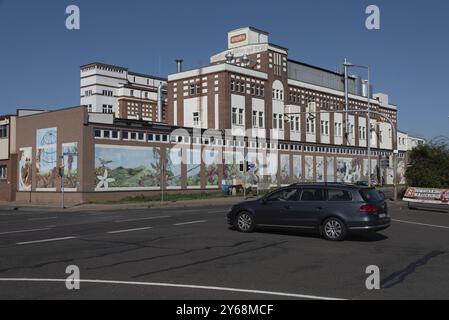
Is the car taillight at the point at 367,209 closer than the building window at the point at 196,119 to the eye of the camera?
Yes

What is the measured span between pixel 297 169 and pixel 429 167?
2696 cm

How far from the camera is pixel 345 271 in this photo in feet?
31.1

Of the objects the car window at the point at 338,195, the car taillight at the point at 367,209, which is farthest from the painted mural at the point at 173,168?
the car taillight at the point at 367,209

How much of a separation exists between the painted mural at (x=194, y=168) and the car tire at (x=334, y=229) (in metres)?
31.8

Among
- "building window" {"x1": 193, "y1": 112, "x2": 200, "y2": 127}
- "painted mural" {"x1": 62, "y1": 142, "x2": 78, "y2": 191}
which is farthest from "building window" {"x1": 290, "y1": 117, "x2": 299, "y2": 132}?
"painted mural" {"x1": 62, "y1": 142, "x2": 78, "y2": 191}

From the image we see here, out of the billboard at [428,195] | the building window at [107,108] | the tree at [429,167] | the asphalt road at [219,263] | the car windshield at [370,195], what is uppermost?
the building window at [107,108]

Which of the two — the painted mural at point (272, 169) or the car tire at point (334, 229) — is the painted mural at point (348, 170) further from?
the car tire at point (334, 229)

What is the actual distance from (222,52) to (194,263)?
57.5 metres

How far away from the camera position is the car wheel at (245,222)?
15.3m

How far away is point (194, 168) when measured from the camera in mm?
45938

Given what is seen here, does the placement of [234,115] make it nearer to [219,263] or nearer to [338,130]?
[338,130]
